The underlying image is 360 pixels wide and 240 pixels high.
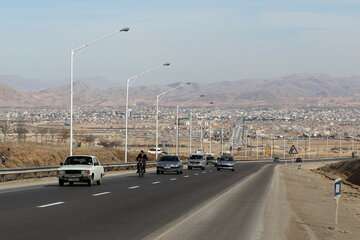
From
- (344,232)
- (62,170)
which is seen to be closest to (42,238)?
(344,232)

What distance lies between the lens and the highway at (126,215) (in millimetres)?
17094

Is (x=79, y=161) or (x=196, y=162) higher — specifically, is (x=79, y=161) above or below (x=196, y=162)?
above

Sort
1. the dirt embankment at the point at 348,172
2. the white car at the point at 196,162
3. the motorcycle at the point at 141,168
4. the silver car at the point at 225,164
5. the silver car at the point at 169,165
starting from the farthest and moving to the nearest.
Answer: the dirt embankment at the point at 348,172 → the silver car at the point at 225,164 → the white car at the point at 196,162 → the silver car at the point at 169,165 → the motorcycle at the point at 141,168

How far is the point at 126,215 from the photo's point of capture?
850 inches

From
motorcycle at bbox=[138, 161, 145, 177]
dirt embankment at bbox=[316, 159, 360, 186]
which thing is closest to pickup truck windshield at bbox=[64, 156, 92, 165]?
motorcycle at bbox=[138, 161, 145, 177]

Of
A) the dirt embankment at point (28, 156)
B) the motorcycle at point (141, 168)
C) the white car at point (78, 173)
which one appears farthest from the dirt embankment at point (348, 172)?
the white car at point (78, 173)

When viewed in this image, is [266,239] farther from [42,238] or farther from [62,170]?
[62,170]

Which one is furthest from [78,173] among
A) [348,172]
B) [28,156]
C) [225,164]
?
[348,172]

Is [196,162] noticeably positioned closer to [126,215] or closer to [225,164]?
[225,164]

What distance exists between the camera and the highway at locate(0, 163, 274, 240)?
1709 cm

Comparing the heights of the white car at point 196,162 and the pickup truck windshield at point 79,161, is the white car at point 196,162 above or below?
below

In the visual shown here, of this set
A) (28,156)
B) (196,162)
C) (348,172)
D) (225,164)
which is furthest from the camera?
(348,172)

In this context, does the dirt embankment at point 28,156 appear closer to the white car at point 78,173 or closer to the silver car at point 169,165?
the silver car at point 169,165

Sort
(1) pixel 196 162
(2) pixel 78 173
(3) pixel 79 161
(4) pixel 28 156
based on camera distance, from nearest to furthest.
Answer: (2) pixel 78 173 < (3) pixel 79 161 < (4) pixel 28 156 < (1) pixel 196 162
